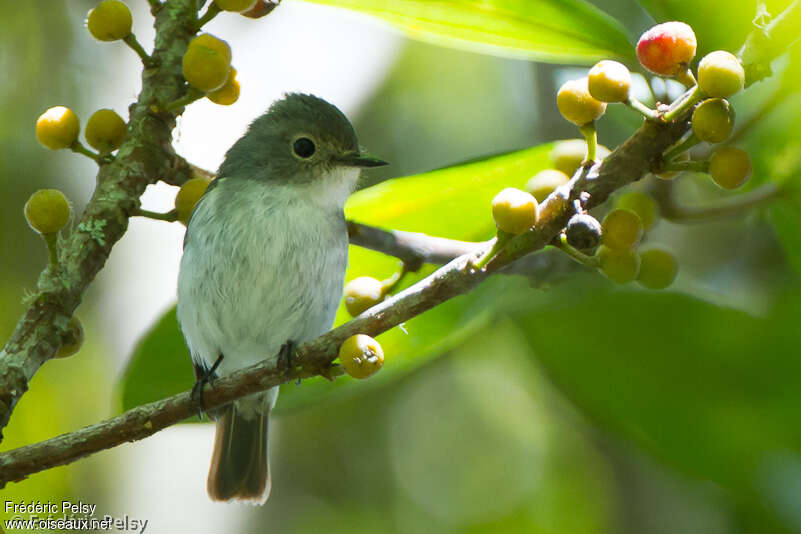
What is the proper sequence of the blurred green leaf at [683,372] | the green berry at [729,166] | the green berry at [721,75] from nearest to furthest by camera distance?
1. the green berry at [721,75]
2. the green berry at [729,166]
3. the blurred green leaf at [683,372]

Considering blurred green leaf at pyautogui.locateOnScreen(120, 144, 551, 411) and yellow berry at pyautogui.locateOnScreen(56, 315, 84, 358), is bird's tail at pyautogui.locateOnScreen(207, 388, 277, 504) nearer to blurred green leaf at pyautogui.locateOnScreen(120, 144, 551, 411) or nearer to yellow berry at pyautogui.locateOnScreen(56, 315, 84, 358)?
blurred green leaf at pyautogui.locateOnScreen(120, 144, 551, 411)

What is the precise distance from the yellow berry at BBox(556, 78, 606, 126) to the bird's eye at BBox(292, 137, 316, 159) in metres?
2.01

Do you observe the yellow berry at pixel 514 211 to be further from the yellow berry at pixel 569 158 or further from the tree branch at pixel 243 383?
the yellow berry at pixel 569 158

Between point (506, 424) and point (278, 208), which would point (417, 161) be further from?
point (278, 208)

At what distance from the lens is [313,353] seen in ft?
6.54

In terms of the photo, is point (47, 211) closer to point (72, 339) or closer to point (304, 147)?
point (72, 339)

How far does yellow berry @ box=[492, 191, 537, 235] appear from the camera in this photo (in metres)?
1.69

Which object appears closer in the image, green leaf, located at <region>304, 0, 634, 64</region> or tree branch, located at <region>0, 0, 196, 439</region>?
tree branch, located at <region>0, 0, 196, 439</region>

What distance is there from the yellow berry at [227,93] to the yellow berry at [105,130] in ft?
0.79

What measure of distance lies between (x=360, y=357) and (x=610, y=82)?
2.31 ft

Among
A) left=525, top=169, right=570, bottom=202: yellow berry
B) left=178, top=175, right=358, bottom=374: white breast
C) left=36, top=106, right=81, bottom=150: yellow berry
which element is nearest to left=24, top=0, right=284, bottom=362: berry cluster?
left=36, top=106, right=81, bottom=150: yellow berry

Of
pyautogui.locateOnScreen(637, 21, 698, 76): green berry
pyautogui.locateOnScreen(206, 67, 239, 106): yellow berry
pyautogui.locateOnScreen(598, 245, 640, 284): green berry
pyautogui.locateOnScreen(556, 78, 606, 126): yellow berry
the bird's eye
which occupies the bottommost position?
the bird's eye

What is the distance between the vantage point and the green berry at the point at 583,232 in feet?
5.64

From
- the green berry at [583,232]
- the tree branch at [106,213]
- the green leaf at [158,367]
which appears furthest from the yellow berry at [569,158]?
the green leaf at [158,367]
